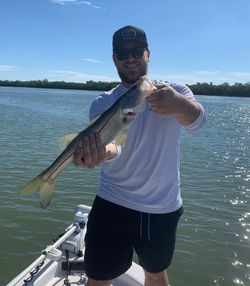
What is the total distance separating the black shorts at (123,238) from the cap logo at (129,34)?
1.64m

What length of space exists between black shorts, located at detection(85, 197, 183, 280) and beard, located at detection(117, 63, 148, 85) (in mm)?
1221

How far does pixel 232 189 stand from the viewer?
13.5 m

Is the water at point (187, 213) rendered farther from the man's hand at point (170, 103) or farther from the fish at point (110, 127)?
the man's hand at point (170, 103)

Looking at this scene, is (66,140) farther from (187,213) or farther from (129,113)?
(187,213)

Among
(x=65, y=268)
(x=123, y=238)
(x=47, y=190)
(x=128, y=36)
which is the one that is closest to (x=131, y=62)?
(x=128, y=36)

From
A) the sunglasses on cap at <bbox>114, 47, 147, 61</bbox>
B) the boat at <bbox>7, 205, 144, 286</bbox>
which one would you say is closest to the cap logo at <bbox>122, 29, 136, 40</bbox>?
the sunglasses on cap at <bbox>114, 47, 147, 61</bbox>

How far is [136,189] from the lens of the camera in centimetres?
399

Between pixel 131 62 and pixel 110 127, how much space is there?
0.86 m

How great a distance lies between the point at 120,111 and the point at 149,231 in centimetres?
129

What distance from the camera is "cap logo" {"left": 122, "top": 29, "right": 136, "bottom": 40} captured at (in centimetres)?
410

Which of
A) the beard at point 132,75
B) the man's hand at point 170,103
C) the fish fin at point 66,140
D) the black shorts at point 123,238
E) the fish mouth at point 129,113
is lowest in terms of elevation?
the black shorts at point 123,238

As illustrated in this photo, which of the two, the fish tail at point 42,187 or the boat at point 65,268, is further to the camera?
the boat at point 65,268

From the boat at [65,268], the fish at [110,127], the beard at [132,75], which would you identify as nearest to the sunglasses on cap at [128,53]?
the beard at [132,75]

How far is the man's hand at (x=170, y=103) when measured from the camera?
345 cm
